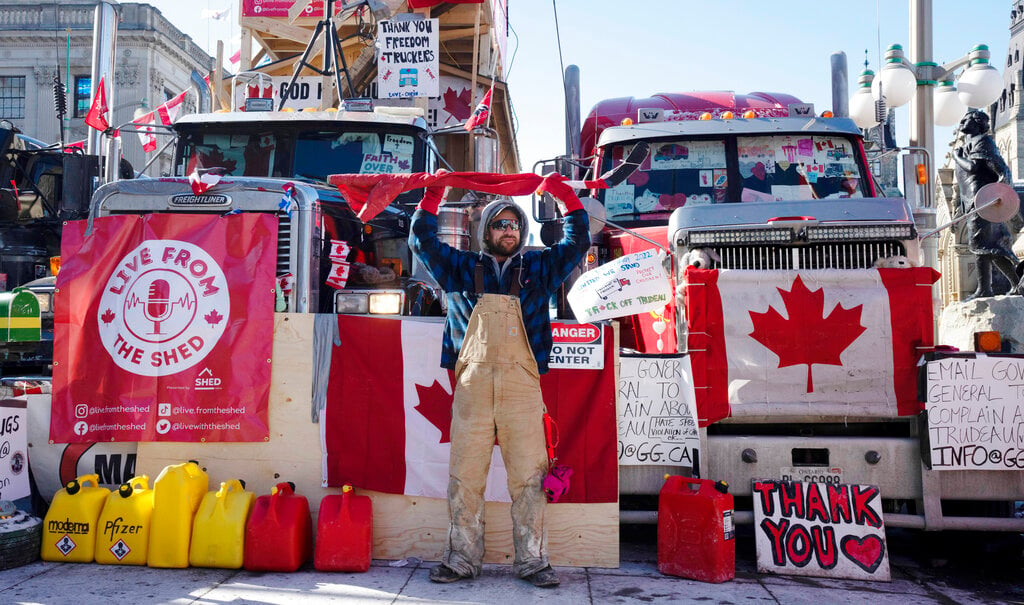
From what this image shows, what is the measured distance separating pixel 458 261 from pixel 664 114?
12.1 feet

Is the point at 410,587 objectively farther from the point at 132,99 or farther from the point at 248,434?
the point at 132,99

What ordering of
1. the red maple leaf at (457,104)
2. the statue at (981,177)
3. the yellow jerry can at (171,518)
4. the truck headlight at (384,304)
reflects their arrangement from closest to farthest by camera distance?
the yellow jerry can at (171,518), the truck headlight at (384,304), the statue at (981,177), the red maple leaf at (457,104)

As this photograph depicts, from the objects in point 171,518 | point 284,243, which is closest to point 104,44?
point 284,243

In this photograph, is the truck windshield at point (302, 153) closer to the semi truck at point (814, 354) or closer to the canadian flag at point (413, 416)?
the canadian flag at point (413, 416)

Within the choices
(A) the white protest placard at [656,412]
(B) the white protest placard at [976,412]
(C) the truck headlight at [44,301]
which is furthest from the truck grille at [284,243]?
(B) the white protest placard at [976,412]

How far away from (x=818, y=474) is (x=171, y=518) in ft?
12.6

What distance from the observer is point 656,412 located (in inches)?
224

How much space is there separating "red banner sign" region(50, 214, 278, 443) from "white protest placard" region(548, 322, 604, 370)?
1845 mm

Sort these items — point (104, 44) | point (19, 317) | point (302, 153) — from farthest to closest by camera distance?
point (104, 44) < point (302, 153) < point (19, 317)

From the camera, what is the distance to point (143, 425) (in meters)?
5.69

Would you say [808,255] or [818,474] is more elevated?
[808,255]

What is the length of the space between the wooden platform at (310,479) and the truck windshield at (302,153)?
→ 3141 mm

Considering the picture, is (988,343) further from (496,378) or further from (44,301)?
(44,301)

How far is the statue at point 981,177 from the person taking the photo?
34.9 feet
